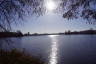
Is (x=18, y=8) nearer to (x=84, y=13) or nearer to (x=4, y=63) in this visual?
(x=84, y=13)

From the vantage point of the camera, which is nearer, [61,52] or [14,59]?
[14,59]

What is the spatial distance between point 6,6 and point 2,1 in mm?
274

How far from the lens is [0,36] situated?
702 cm

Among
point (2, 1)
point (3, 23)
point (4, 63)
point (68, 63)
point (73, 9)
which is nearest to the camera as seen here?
point (73, 9)

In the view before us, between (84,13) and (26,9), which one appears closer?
(84,13)

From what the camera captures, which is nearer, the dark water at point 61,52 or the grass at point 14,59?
the grass at point 14,59

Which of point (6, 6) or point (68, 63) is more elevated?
point (6, 6)

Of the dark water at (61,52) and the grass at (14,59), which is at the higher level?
the grass at (14,59)

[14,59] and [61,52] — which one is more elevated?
[14,59]

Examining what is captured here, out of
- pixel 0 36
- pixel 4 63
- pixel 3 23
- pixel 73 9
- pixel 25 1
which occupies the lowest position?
pixel 4 63

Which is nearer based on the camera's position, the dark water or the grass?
the grass

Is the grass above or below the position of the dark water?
above

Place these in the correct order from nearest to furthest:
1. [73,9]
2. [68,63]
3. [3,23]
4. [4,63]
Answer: [73,9] → [3,23] → [4,63] → [68,63]

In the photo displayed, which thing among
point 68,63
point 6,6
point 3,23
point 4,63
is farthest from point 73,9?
point 68,63
